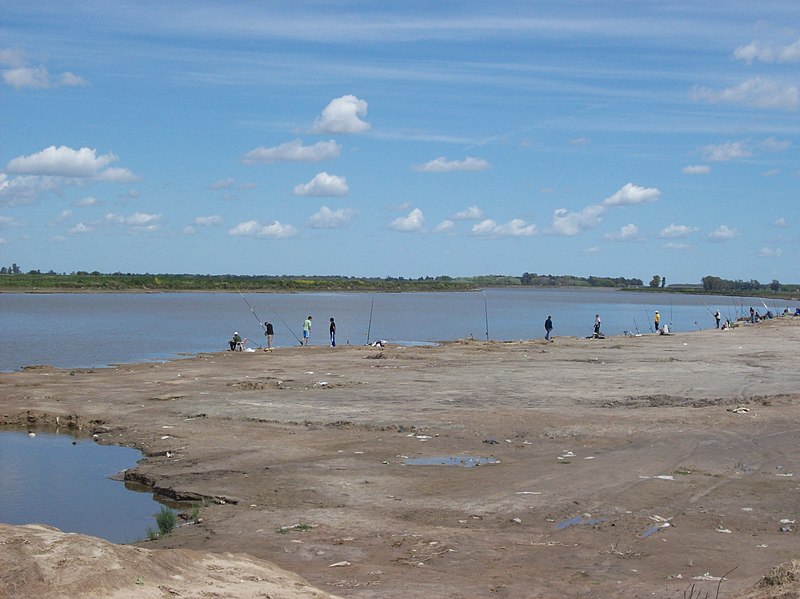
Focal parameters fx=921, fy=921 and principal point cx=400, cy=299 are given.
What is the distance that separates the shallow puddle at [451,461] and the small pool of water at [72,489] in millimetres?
4669

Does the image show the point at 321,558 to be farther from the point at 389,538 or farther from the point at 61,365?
the point at 61,365

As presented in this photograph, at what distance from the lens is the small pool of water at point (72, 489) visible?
1429 centimetres

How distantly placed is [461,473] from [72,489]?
703cm

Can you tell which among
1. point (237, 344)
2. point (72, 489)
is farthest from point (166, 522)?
point (237, 344)

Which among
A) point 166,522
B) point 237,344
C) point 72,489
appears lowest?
point 72,489

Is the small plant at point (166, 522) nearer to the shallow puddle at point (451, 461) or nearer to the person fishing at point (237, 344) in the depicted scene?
the shallow puddle at point (451, 461)

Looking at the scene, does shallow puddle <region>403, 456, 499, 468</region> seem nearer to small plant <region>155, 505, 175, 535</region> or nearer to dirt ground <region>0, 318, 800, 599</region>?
dirt ground <region>0, 318, 800, 599</region>

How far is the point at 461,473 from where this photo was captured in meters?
15.7

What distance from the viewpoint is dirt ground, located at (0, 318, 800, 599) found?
10.3 meters

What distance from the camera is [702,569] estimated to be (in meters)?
10.4

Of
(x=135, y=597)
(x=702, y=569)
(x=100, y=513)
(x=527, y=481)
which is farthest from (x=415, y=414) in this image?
(x=135, y=597)

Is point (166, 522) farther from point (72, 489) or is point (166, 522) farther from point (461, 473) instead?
point (461, 473)

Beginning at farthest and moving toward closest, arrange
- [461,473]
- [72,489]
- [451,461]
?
[451,461] < [72,489] < [461,473]

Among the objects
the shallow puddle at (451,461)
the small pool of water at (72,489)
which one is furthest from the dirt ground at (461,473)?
the small pool of water at (72,489)
